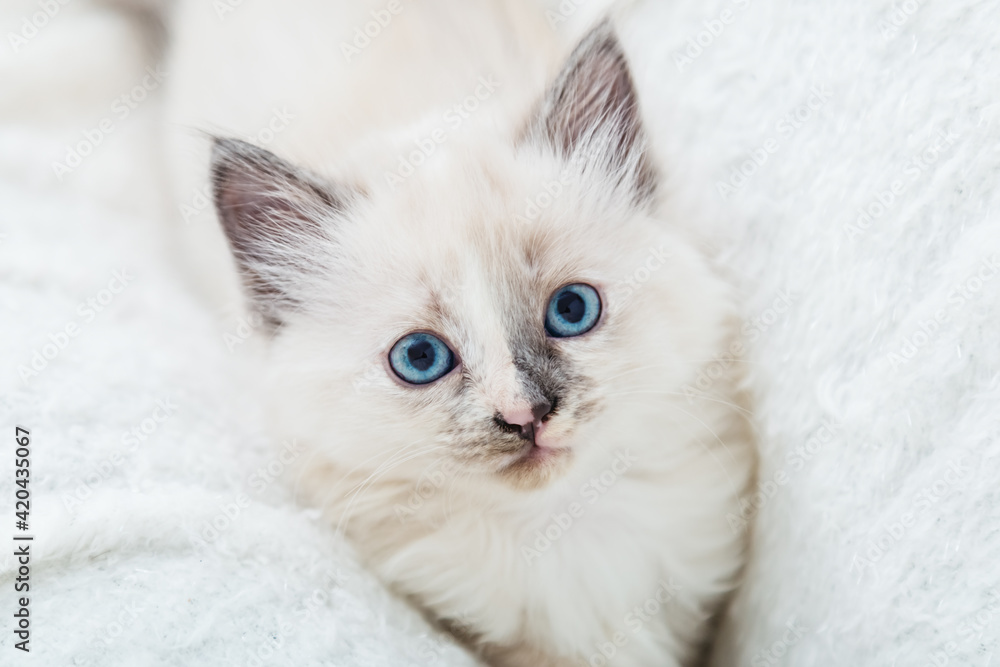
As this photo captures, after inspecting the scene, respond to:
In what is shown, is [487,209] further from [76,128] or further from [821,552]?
[76,128]

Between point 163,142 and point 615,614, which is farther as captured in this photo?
point 163,142

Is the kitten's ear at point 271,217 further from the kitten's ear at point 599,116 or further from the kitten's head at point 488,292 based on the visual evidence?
the kitten's ear at point 599,116

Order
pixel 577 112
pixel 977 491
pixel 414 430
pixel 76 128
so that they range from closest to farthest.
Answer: pixel 977 491 → pixel 414 430 → pixel 577 112 → pixel 76 128

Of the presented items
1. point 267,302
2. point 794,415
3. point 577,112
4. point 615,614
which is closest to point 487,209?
point 577,112

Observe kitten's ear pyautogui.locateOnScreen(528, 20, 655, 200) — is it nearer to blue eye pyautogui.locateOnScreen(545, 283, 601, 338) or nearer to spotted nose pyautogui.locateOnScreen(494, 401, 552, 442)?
blue eye pyautogui.locateOnScreen(545, 283, 601, 338)

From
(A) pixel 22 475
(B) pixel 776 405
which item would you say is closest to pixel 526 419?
(B) pixel 776 405

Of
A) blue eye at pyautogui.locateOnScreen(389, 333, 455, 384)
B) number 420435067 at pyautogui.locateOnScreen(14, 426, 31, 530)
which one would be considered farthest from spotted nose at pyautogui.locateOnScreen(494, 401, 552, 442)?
number 420435067 at pyautogui.locateOnScreen(14, 426, 31, 530)

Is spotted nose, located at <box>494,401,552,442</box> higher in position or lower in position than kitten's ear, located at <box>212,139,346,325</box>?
lower
